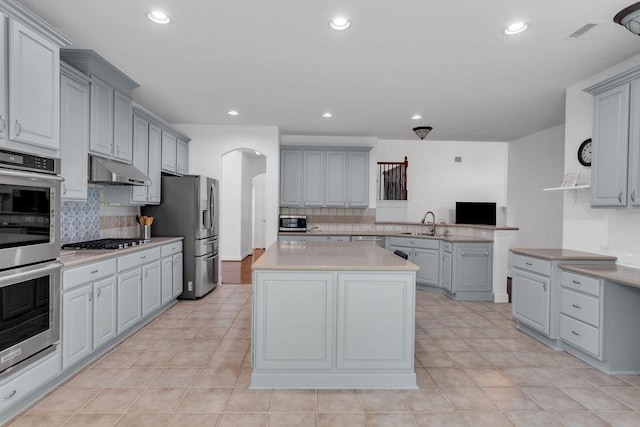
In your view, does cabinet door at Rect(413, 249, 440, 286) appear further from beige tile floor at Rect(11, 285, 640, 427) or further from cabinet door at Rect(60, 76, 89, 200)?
cabinet door at Rect(60, 76, 89, 200)

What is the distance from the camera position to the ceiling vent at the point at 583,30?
2480mm

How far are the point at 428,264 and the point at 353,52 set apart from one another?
3.65 meters

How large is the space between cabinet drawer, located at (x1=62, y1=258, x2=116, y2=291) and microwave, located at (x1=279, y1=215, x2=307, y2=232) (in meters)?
3.09

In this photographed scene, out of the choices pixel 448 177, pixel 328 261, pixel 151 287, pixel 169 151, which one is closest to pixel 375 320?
pixel 328 261

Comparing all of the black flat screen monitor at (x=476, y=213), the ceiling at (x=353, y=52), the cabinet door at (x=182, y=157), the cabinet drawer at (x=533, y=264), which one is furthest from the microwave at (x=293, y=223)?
the black flat screen monitor at (x=476, y=213)

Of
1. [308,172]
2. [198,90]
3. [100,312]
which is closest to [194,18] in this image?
[198,90]

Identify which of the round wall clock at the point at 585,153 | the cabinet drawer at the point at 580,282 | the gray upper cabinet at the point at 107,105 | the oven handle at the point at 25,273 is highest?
the gray upper cabinet at the point at 107,105

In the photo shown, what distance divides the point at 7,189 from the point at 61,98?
3.55ft

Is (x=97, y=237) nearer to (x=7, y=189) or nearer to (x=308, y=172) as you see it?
(x=7, y=189)

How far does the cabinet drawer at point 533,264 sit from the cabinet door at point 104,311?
3944 mm

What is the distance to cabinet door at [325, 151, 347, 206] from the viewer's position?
6.10 m

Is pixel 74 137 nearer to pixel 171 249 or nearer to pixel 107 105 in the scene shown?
pixel 107 105

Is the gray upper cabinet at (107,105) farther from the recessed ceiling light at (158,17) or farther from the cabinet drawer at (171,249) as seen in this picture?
the cabinet drawer at (171,249)

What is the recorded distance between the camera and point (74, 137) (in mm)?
2887
